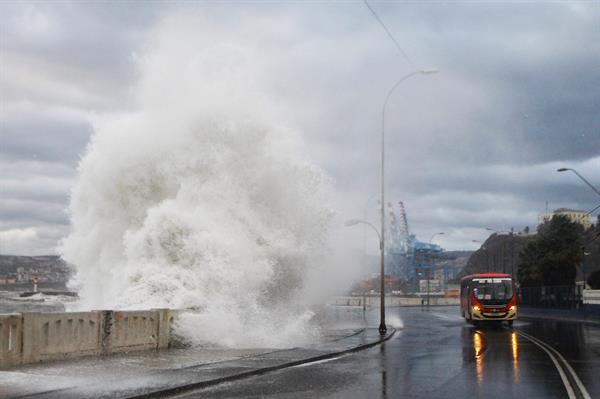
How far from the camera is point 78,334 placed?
54.3ft

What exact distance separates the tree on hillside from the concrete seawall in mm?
70124

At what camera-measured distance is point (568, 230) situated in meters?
83.9

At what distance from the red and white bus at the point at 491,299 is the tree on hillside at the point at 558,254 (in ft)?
150

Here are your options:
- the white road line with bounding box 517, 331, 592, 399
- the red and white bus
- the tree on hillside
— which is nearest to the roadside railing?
the tree on hillside

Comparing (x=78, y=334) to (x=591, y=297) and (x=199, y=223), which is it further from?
(x=591, y=297)

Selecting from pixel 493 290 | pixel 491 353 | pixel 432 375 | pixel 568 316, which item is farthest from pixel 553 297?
pixel 432 375

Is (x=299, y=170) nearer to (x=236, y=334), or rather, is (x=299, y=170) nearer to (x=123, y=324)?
(x=236, y=334)

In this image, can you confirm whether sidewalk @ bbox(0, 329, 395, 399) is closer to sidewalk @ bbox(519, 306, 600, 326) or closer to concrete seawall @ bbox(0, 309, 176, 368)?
concrete seawall @ bbox(0, 309, 176, 368)

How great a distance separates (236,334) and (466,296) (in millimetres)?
22098

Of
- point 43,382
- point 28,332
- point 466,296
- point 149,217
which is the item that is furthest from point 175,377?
point 466,296

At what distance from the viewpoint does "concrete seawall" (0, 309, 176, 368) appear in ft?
46.8

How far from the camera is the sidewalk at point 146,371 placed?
462 inches

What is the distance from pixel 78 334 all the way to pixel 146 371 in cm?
268

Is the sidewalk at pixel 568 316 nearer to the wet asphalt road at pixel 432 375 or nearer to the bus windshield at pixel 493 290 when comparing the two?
the bus windshield at pixel 493 290
